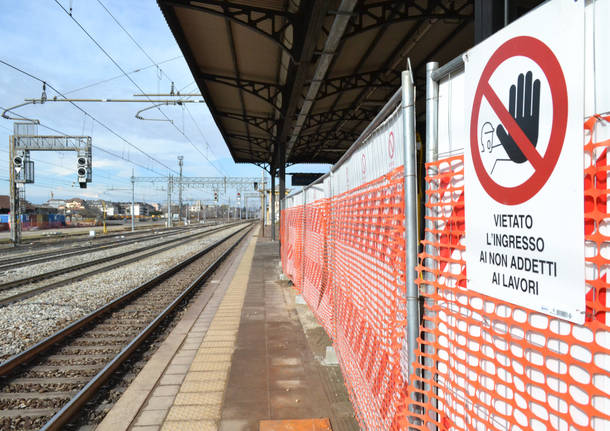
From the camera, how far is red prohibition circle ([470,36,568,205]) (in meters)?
→ 1.29

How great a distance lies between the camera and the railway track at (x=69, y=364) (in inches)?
165

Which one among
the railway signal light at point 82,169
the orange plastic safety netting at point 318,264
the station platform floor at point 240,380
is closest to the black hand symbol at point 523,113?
the station platform floor at point 240,380

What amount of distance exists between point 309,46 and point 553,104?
21.0 feet

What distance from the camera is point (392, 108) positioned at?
268 cm

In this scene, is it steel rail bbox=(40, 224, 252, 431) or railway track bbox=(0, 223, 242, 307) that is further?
railway track bbox=(0, 223, 242, 307)

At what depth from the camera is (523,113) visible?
1.44 metres

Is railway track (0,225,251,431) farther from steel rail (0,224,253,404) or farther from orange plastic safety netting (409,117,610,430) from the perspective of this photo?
orange plastic safety netting (409,117,610,430)

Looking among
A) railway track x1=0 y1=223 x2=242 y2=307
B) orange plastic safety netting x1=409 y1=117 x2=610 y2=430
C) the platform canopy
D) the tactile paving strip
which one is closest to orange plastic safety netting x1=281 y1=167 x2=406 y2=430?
orange plastic safety netting x1=409 y1=117 x2=610 y2=430

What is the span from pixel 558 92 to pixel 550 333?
809 mm

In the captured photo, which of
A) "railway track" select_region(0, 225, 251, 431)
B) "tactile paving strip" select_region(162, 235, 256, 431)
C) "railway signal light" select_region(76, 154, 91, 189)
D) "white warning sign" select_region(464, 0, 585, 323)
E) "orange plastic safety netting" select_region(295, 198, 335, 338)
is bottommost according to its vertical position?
"railway track" select_region(0, 225, 251, 431)

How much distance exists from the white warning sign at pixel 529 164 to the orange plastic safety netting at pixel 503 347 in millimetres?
59

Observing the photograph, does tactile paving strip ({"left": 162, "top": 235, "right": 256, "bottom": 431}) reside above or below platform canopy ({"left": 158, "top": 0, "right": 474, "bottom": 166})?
below

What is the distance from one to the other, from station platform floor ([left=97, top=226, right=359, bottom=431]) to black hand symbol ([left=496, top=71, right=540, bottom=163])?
10.2ft

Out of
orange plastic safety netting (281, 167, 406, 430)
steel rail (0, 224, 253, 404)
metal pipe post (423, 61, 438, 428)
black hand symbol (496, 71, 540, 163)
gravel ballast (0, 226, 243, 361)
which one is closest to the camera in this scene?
black hand symbol (496, 71, 540, 163)
